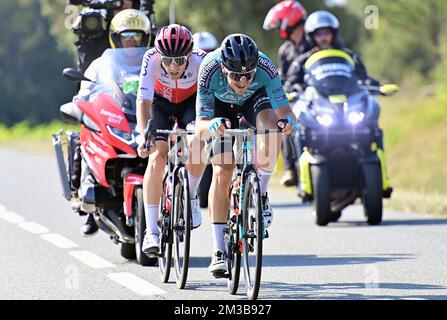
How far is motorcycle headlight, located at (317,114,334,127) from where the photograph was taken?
1366 cm

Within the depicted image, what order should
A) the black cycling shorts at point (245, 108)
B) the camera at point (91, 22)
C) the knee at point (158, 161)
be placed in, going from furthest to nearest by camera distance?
the camera at point (91, 22), the knee at point (158, 161), the black cycling shorts at point (245, 108)

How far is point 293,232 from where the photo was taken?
43.2ft

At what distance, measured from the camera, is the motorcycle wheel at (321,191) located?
13453 mm

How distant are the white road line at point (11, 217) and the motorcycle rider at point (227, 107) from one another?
6.12 metres

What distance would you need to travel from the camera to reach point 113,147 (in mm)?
10609

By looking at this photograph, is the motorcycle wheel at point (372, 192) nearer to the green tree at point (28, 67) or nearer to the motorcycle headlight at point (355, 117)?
the motorcycle headlight at point (355, 117)

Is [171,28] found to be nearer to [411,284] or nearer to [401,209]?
[411,284]

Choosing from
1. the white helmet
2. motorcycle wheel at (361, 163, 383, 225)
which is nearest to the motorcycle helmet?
motorcycle wheel at (361, 163, 383, 225)

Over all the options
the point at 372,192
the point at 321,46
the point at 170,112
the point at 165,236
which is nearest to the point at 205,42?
the point at 321,46

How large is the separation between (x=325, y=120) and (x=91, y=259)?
358 centimetres

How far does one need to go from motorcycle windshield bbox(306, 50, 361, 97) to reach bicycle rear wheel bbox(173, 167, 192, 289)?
15.3ft

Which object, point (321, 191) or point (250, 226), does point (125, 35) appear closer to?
point (321, 191)

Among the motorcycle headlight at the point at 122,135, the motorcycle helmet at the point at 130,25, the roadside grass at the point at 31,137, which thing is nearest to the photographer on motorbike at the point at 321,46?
the motorcycle helmet at the point at 130,25

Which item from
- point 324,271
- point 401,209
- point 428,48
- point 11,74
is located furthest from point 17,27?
point 324,271
